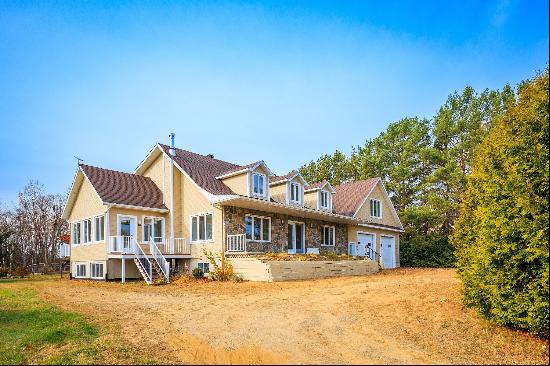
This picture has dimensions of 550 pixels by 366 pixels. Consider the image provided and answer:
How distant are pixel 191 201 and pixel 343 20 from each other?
13436 millimetres

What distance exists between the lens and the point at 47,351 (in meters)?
7.90

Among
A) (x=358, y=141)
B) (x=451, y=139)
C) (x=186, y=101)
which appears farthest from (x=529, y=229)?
(x=358, y=141)

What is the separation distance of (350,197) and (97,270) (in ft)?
61.7

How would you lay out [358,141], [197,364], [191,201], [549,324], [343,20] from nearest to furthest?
1. [197,364]
2. [549,324]
3. [343,20]
4. [191,201]
5. [358,141]

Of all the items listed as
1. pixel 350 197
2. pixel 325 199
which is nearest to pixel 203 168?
pixel 325 199

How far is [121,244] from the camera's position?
21.5m

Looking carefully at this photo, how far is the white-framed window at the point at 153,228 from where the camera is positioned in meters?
23.8

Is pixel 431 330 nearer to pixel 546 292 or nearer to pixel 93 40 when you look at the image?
pixel 546 292

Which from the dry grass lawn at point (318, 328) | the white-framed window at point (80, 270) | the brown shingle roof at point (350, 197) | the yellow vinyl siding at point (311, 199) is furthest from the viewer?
the brown shingle roof at point (350, 197)

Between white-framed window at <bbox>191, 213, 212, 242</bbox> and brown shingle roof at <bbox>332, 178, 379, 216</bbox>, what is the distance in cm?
1127

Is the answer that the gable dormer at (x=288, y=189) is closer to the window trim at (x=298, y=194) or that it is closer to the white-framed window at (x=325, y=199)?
the window trim at (x=298, y=194)

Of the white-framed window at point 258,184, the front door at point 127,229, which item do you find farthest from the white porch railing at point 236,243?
the front door at point 127,229

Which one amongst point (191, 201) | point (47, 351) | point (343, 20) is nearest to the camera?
point (47, 351)

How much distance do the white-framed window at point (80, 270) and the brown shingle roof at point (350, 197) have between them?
17120 mm
